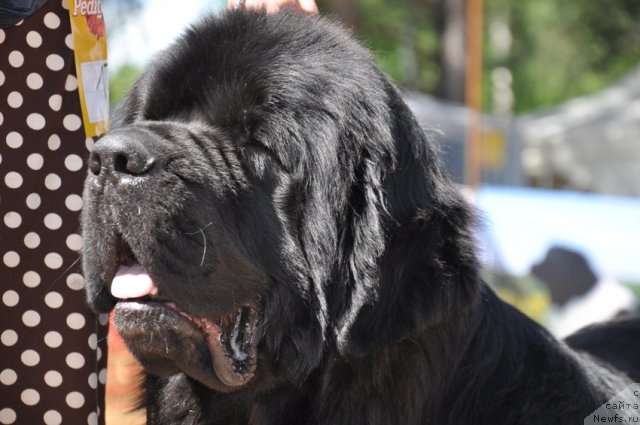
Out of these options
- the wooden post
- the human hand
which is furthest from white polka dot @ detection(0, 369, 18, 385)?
the wooden post

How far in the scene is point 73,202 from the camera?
246cm

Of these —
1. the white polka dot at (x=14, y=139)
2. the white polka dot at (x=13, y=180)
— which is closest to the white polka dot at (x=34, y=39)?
the white polka dot at (x=14, y=139)

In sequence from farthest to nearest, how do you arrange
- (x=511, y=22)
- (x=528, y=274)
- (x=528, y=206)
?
(x=511, y=22) < (x=528, y=206) < (x=528, y=274)

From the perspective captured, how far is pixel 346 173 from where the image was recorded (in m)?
2.24

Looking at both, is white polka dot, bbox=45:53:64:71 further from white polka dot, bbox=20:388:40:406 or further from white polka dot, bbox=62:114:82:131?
white polka dot, bbox=20:388:40:406

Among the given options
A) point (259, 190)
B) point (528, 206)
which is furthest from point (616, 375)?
point (528, 206)

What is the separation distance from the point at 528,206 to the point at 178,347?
519 centimetres

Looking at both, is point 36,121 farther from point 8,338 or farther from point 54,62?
point 8,338

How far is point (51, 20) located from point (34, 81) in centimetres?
18

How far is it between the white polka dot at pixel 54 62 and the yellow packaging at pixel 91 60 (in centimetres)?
5

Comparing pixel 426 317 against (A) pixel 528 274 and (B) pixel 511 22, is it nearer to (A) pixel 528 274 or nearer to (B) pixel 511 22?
(A) pixel 528 274

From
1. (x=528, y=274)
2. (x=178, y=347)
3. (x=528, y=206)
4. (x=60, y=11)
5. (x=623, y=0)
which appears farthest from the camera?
(x=623, y=0)

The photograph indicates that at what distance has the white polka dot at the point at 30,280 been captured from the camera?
2.43 m

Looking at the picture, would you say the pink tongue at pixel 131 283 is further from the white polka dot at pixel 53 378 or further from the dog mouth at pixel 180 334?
the white polka dot at pixel 53 378
